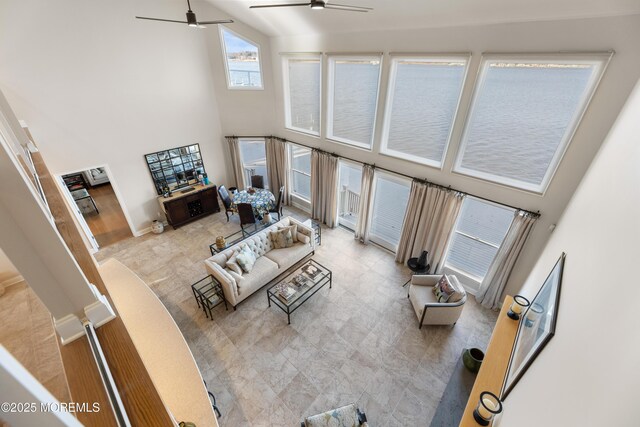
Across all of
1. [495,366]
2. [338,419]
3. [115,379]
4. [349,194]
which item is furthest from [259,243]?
[115,379]

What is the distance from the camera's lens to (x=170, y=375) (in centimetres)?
322

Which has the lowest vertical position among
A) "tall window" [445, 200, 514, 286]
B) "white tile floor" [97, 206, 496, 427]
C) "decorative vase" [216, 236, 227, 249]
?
"white tile floor" [97, 206, 496, 427]

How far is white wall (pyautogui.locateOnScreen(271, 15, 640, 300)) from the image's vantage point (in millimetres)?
3146

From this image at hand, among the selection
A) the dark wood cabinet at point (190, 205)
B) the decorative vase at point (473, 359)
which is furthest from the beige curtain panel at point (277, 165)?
the decorative vase at point (473, 359)

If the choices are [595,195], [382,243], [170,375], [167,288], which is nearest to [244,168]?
[167,288]

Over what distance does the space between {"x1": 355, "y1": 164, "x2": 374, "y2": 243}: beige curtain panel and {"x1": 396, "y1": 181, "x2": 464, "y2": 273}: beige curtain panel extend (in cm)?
99

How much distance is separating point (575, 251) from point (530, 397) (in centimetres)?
135


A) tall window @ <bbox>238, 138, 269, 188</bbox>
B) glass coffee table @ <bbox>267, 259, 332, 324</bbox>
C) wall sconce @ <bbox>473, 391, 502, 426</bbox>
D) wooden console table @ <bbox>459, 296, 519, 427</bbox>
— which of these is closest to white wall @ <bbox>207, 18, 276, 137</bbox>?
tall window @ <bbox>238, 138, 269, 188</bbox>

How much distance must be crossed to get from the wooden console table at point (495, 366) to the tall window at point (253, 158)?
7366 mm

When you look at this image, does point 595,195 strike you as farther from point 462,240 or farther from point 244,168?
point 244,168

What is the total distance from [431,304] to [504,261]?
5.01 ft

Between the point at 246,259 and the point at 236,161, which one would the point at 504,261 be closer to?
the point at 246,259

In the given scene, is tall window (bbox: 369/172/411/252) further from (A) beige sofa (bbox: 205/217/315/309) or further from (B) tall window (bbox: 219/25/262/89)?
(B) tall window (bbox: 219/25/262/89)

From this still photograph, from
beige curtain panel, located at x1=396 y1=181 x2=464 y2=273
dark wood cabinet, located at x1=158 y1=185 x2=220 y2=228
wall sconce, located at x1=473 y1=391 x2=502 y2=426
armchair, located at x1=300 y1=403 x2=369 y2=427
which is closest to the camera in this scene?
wall sconce, located at x1=473 y1=391 x2=502 y2=426
